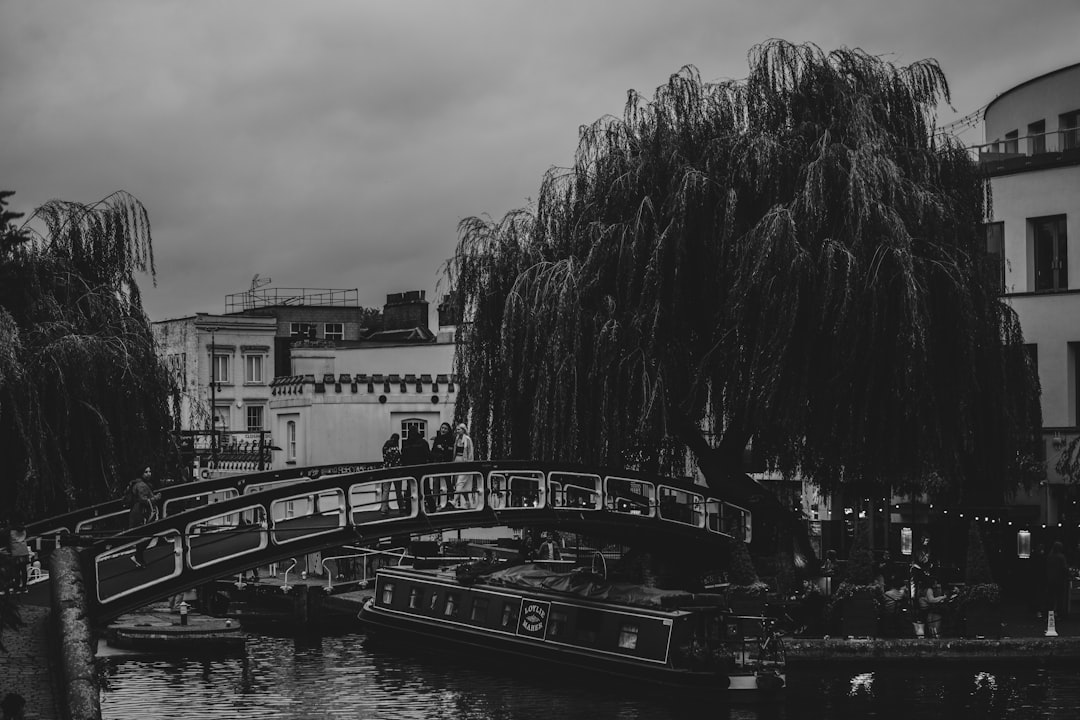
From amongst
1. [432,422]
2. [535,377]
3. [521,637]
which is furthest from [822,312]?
[432,422]

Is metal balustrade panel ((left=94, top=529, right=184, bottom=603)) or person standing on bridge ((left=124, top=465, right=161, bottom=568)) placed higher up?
person standing on bridge ((left=124, top=465, right=161, bottom=568))

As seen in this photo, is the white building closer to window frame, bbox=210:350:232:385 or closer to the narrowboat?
window frame, bbox=210:350:232:385

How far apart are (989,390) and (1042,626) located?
4.66 meters

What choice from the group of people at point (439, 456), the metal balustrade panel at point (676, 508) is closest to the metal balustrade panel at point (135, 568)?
the group of people at point (439, 456)

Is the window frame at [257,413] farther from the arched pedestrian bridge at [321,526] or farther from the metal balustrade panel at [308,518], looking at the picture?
the arched pedestrian bridge at [321,526]

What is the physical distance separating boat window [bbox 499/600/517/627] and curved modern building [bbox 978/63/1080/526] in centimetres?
1421

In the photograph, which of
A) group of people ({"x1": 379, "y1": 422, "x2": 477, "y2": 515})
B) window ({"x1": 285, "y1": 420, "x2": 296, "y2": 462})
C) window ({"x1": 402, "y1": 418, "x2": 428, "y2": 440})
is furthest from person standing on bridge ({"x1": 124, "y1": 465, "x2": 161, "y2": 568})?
window ({"x1": 285, "y1": 420, "x2": 296, "y2": 462})

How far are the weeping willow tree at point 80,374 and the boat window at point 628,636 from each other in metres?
9.67

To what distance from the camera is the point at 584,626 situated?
30578mm

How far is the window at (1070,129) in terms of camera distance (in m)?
40.6

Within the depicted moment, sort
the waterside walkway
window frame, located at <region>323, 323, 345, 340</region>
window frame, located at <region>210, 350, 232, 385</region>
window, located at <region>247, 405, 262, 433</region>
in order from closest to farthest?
1. the waterside walkway
2. window frame, located at <region>210, 350, 232, 385</region>
3. window, located at <region>247, 405, 262, 433</region>
4. window frame, located at <region>323, 323, 345, 340</region>

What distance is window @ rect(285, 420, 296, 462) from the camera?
2384 inches

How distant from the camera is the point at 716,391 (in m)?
32.6

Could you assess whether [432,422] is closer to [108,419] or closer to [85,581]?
[108,419]
